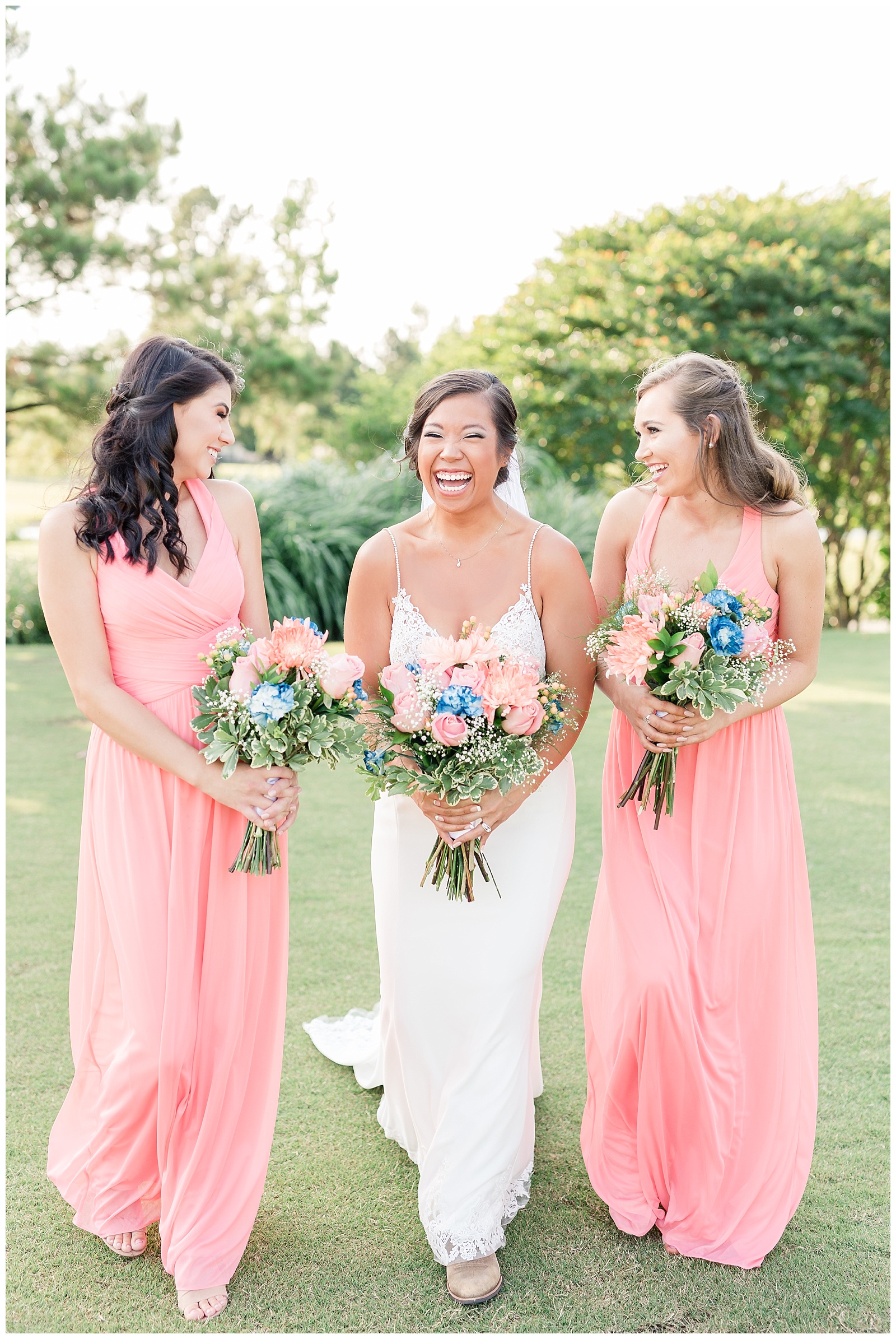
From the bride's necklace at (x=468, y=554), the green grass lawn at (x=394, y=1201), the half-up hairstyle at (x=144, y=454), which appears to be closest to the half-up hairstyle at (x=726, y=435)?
the bride's necklace at (x=468, y=554)

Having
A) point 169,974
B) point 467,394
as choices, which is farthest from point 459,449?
point 169,974

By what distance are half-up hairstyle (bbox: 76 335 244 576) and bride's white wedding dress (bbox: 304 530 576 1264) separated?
2.81 feet

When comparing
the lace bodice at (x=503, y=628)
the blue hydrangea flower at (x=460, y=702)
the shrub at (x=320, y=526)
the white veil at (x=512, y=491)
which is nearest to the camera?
the blue hydrangea flower at (x=460, y=702)

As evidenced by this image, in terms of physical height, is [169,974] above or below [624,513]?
below

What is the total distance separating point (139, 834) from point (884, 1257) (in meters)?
2.75

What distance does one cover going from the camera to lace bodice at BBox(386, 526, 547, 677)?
3510 mm

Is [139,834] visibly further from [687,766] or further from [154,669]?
[687,766]

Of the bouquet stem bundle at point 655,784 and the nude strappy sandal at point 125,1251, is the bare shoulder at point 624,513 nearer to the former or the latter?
the bouquet stem bundle at point 655,784

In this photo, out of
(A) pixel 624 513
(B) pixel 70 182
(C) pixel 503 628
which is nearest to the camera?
(C) pixel 503 628

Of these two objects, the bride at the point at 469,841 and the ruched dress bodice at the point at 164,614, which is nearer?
the ruched dress bodice at the point at 164,614

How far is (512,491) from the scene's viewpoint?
407 cm

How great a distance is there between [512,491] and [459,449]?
0.76 meters

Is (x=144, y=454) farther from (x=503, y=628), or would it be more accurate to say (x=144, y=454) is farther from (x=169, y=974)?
(x=169, y=974)

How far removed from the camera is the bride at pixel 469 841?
10.8 ft
